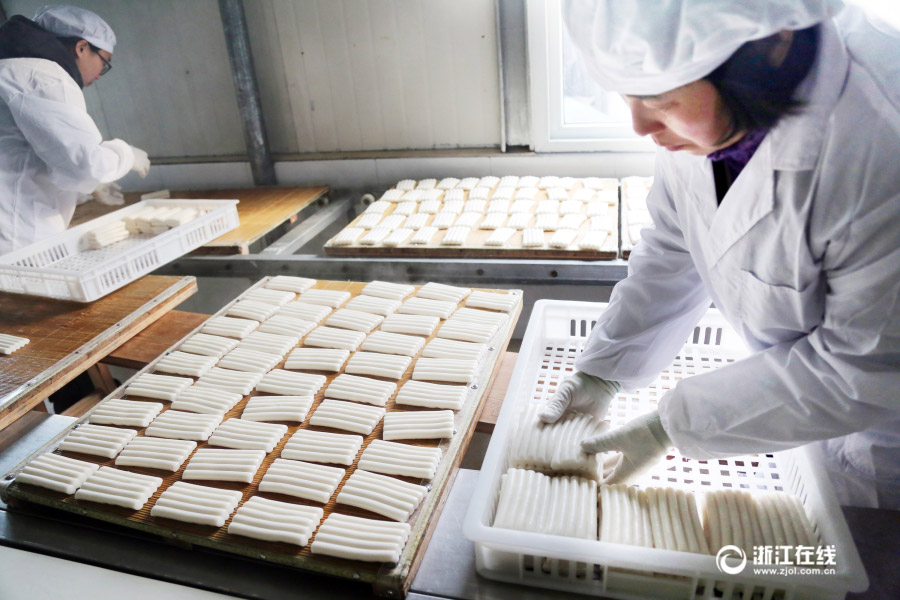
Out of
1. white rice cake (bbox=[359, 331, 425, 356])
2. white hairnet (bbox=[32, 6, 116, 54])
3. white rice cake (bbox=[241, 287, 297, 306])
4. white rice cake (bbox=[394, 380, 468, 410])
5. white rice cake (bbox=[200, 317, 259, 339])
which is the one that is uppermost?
white hairnet (bbox=[32, 6, 116, 54])

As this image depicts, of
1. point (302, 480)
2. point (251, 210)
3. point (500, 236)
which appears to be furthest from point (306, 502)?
point (251, 210)

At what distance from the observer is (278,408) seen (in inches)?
70.1

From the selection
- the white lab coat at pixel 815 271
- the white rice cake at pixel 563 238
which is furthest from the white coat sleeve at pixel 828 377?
the white rice cake at pixel 563 238

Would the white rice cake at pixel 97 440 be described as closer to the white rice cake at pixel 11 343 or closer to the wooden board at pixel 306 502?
the wooden board at pixel 306 502

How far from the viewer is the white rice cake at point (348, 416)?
1689 mm

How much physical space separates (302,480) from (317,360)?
590 mm

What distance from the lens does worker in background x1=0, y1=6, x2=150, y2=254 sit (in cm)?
250

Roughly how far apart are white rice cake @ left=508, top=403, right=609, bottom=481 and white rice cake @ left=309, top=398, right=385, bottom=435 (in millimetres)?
439

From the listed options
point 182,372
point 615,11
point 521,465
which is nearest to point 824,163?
point 615,11

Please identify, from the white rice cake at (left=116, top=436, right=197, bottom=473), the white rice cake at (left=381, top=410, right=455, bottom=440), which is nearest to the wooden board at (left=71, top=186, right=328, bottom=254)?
the white rice cake at (left=116, top=436, right=197, bottom=473)

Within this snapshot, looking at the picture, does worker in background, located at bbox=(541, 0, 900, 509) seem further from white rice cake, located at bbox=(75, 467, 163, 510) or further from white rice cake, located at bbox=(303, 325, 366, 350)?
white rice cake, located at bbox=(75, 467, 163, 510)

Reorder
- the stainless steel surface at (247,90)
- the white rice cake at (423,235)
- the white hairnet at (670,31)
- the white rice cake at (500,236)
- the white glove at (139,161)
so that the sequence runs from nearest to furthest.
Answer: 1. the white hairnet at (670,31)
2. the white rice cake at (500,236)
3. the white rice cake at (423,235)
4. the white glove at (139,161)
5. the stainless steel surface at (247,90)

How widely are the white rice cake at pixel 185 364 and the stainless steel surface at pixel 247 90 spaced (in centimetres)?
255

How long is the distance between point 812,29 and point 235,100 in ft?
13.5
